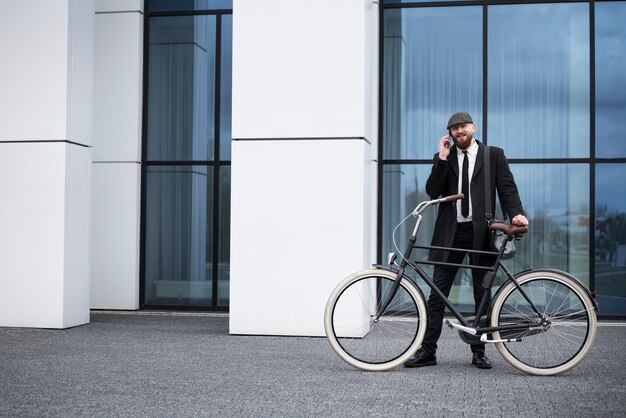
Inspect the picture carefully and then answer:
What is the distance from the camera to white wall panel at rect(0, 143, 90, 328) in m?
9.60

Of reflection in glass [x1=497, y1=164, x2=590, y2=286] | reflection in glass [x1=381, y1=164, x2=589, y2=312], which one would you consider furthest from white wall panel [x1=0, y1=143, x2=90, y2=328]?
reflection in glass [x1=497, y1=164, x2=590, y2=286]

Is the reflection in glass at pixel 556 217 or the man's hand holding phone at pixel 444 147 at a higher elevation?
the man's hand holding phone at pixel 444 147

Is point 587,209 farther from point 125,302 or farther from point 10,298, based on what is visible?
point 10,298

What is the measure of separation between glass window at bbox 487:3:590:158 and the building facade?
0.02 m

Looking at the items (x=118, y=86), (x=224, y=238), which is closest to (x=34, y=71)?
(x=118, y=86)

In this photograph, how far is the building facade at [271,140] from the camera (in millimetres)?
9008

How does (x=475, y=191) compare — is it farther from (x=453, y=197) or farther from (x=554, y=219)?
(x=554, y=219)

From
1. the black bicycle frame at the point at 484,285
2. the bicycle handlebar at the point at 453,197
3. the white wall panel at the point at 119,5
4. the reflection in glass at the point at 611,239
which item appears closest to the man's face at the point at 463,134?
the bicycle handlebar at the point at 453,197

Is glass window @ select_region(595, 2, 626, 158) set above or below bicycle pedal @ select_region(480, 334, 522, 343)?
above

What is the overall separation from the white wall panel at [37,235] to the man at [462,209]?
14.7ft

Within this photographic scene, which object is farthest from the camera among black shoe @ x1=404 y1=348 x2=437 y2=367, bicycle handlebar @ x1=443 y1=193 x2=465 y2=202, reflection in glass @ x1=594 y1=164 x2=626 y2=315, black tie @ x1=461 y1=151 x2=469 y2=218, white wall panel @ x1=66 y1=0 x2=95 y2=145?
reflection in glass @ x1=594 y1=164 x2=626 y2=315

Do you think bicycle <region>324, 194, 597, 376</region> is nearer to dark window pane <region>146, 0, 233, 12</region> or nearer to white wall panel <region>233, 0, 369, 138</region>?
white wall panel <region>233, 0, 369, 138</region>

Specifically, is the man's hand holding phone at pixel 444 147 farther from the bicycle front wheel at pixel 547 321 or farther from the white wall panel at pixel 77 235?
the white wall panel at pixel 77 235

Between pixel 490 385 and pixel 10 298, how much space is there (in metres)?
5.85
